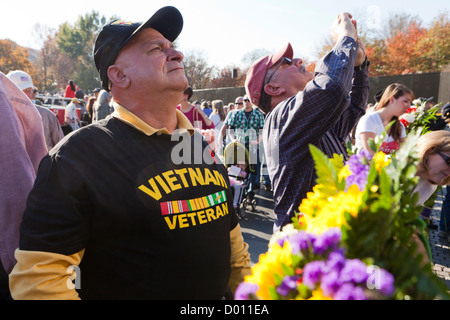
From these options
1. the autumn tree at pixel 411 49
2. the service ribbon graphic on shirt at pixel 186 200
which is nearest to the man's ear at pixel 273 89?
the service ribbon graphic on shirt at pixel 186 200

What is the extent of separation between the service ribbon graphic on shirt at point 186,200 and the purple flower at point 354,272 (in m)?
0.83

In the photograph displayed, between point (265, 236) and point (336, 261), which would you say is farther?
point (265, 236)

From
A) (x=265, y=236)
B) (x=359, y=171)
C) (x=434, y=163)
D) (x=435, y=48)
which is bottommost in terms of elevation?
(x=265, y=236)

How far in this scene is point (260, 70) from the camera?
238cm

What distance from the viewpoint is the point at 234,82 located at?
4697 cm

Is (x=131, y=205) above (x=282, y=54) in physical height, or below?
below

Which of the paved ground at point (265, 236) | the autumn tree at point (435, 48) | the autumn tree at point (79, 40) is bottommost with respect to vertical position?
the paved ground at point (265, 236)

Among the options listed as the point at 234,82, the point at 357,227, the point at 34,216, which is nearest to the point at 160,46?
the point at 34,216

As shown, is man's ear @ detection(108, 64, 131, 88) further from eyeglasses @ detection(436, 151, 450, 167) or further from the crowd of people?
eyeglasses @ detection(436, 151, 450, 167)

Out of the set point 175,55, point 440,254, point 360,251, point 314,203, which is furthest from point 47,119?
point 440,254

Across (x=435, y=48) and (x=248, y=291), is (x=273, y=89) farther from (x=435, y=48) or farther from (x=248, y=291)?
(x=435, y=48)

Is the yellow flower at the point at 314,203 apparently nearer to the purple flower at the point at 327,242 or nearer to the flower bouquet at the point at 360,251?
the flower bouquet at the point at 360,251

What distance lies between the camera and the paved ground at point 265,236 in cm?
446

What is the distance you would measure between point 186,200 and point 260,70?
134cm
